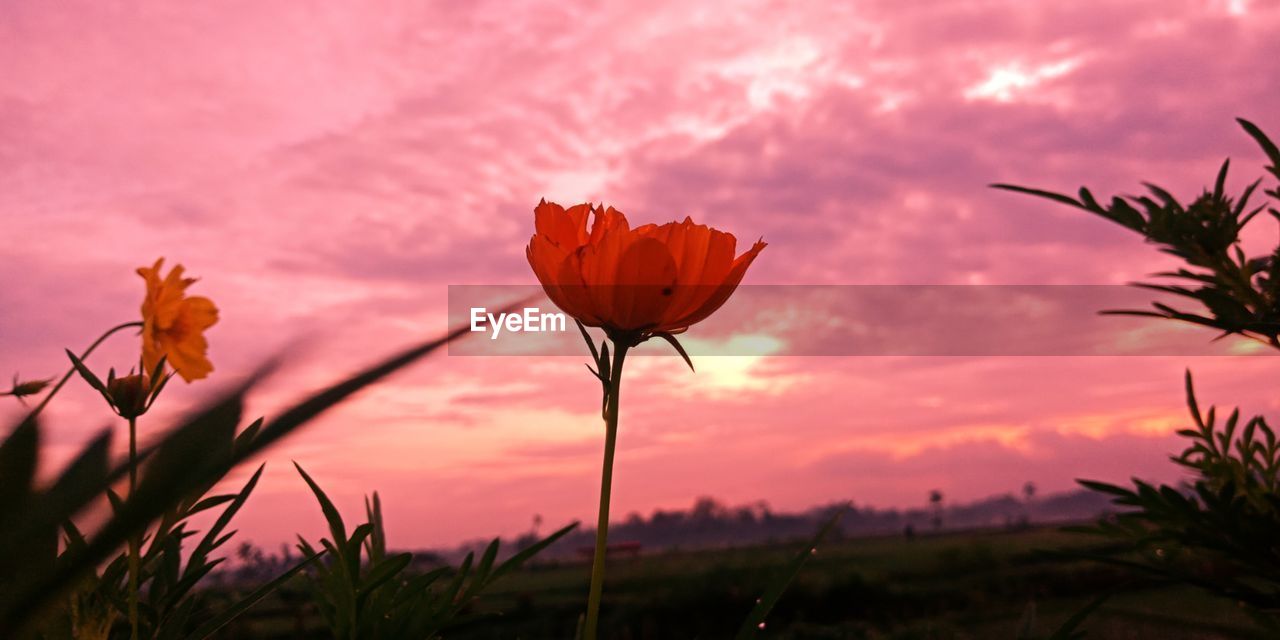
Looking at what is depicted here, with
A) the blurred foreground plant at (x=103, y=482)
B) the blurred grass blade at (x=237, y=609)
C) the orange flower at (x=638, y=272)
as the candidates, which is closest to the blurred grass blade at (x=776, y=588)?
the orange flower at (x=638, y=272)

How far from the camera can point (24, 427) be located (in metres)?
0.46

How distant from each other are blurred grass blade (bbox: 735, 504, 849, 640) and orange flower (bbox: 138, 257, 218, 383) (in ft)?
2.41

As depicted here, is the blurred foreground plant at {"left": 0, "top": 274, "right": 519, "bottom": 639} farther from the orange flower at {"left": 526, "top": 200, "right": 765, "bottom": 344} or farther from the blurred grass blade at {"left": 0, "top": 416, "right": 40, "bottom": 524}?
the orange flower at {"left": 526, "top": 200, "right": 765, "bottom": 344}

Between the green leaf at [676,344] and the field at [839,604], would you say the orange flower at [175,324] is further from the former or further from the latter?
the field at [839,604]

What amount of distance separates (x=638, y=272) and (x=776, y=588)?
0.35 m

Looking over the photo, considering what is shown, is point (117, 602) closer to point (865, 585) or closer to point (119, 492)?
point (119, 492)

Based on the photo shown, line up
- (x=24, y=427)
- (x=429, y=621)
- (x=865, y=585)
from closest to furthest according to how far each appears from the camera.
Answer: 1. (x=24, y=427)
2. (x=429, y=621)
3. (x=865, y=585)

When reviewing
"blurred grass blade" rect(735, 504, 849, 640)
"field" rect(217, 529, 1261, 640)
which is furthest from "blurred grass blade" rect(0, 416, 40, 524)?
"field" rect(217, 529, 1261, 640)

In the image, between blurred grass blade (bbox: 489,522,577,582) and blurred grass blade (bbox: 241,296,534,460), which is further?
blurred grass blade (bbox: 489,522,577,582)

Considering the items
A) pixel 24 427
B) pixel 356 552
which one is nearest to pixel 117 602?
pixel 356 552

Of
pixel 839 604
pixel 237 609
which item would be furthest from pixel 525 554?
pixel 839 604

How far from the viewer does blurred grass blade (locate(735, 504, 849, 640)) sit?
0.83 m

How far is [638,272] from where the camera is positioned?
1021mm

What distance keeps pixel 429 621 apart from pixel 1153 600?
3595 millimetres
